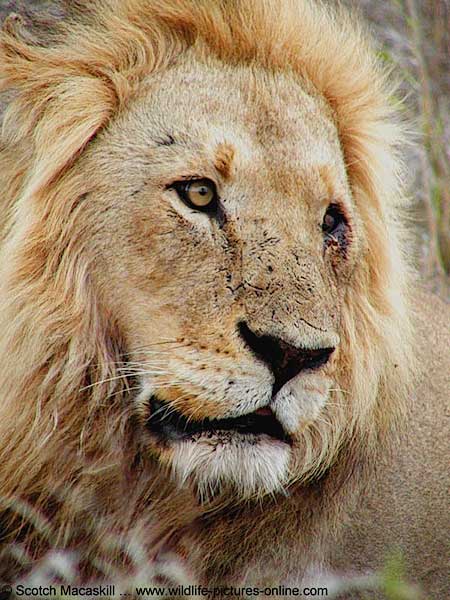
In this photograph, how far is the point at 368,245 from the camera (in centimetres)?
355

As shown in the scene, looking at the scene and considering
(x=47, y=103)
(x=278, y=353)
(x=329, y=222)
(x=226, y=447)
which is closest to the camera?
(x=278, y=353)

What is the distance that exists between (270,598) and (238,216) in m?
1.25

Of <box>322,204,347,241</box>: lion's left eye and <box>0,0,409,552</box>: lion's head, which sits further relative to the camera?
<box>322,204,347,241</box>: lion's left eye

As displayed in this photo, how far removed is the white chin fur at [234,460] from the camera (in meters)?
2.96

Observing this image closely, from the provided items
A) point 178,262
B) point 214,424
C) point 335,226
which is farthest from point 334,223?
point 214,424

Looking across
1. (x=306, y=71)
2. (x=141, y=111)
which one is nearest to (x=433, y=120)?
(x=306, y=71)

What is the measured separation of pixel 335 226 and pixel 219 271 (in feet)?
1.78

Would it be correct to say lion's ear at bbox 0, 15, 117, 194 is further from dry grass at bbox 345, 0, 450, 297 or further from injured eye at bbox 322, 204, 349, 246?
dry grass at bbox 345, 0, 450, 297

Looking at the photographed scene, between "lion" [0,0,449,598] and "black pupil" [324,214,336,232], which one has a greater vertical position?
"black pupil" [324,214,336,232]

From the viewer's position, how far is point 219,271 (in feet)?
9.87

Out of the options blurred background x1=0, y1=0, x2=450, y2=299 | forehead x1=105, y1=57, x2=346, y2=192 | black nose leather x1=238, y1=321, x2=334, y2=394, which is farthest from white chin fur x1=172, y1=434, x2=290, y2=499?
blurred background x1=0, y1=0, x2=450, y2=299

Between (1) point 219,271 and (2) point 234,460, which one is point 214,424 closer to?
(2) point 234,460

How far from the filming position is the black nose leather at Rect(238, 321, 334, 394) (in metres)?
2.83

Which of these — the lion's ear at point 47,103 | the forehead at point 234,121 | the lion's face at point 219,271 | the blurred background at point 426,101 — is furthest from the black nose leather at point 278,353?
the blurred background at point 426,101
